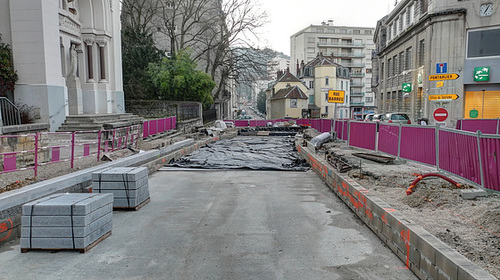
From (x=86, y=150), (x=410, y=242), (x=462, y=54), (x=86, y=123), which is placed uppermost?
(x=462, y=54)

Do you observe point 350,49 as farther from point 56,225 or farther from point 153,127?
point 56,225

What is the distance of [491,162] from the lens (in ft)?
20.6

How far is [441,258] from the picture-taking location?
424 centimetres

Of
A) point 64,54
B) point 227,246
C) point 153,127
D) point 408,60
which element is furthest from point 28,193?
point 408,60

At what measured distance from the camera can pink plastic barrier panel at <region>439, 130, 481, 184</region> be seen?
22.3 ft

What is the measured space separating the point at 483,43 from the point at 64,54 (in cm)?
2712

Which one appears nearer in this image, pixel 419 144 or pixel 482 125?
pixel 419 144

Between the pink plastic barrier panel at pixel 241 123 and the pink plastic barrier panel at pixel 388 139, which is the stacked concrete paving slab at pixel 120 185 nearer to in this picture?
the pink plastic barrier panel at pixel 388 139

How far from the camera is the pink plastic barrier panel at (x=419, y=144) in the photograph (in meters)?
8.81

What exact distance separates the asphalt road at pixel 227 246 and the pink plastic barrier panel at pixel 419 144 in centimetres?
243

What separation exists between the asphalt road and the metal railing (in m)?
8.05

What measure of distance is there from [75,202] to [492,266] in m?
5.74

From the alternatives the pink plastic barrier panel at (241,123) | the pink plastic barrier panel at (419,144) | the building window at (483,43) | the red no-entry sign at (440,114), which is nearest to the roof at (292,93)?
the pink plastic barrier panel at (241,123)

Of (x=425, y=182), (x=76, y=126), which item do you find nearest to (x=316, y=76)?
(x=76, y=126)
